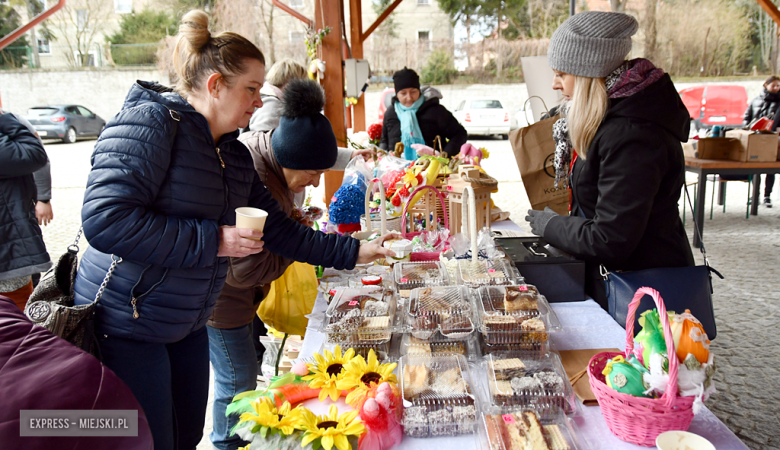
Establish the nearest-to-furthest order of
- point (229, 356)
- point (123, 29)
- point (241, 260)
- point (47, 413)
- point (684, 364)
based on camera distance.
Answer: point (47, 413)
point (684, 364)
point (241, 260)
point (229, 356)
point (123, 29)

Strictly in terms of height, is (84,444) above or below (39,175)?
below

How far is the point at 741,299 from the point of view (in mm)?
4082

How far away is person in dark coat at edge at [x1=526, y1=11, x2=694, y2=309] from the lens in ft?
5.16

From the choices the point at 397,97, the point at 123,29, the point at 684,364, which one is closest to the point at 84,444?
the point at 684,364

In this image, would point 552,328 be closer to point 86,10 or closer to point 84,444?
point 84,444

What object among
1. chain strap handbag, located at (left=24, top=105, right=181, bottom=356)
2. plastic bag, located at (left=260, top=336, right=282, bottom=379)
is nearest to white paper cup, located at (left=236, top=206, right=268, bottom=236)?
chain strap handbag, located at (left=24, top=105, right=181, bottom=356)

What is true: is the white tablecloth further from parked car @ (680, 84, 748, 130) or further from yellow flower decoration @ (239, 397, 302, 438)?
parked car @ (680, 84, 748, 130)

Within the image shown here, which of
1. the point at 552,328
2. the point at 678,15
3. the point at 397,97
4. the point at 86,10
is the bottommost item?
the point at 552,328

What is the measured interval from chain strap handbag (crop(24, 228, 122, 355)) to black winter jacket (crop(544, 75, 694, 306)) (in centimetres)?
144

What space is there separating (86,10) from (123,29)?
2016mm

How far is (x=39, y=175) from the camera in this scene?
3264 millimetres

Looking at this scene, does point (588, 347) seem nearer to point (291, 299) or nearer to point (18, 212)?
point (291, 299)

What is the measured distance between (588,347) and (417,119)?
11.4 ft

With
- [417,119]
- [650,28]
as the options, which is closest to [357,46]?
[417,119]
